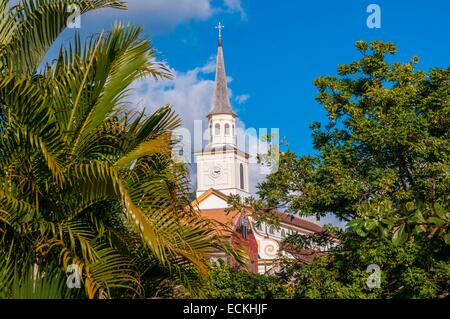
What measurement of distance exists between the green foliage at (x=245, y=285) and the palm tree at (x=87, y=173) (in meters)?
6.82

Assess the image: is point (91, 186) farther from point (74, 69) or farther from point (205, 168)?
point (205, 168)

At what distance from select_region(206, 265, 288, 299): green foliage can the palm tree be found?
22.4 ft

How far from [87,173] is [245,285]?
8778mm

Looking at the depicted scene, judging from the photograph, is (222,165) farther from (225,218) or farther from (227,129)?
(225,218)

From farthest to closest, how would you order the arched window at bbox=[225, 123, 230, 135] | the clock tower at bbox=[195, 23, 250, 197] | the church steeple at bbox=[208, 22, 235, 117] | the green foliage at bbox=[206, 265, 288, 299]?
1. the clock tower at bbox=[195, 23, 250, 197]
2. the arched window at bbox=[225, 123, 230, 135]
3. the church steeple at bbox=[208, 22, 235, 117]
4. the green foliage at bbox=[206, 265, 288, 299]

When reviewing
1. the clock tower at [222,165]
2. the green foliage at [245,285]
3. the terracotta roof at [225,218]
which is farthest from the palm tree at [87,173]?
the clock tower at [222,165]

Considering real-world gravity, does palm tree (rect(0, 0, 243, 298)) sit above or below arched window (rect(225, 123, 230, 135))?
below

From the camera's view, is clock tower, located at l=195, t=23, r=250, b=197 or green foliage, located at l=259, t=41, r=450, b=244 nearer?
green foliage, located at l=259, t=41, r=450, b=244

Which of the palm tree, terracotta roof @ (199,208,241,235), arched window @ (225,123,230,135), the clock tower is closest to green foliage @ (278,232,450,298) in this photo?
terracotta roof @ (199,208,241,235)

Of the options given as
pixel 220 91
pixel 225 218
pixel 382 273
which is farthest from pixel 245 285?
pixel 220 91

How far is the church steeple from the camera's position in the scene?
83.1 meters

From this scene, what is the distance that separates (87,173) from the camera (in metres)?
5.73

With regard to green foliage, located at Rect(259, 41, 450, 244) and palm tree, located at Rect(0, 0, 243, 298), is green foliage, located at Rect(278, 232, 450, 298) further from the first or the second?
palm tree, located at Rect(0, 0, 243, 298)
